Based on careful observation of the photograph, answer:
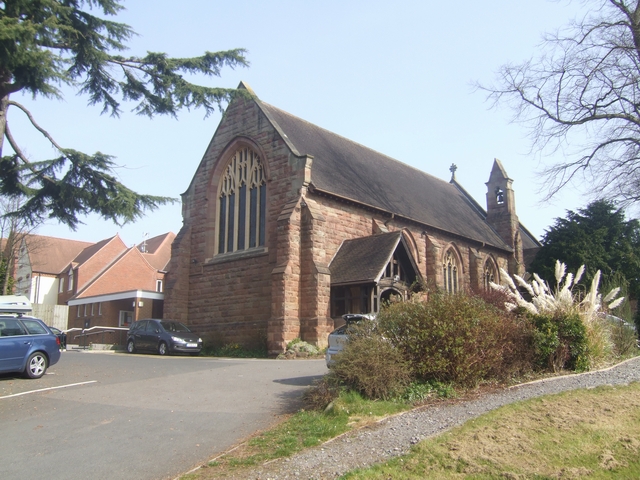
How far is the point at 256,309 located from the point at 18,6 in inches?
544

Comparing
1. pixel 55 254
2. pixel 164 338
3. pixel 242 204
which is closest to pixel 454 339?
pixel 164 338

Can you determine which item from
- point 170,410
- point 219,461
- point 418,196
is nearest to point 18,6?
point 170,410

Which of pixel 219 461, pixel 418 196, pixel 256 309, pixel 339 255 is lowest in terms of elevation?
pixel 219 461

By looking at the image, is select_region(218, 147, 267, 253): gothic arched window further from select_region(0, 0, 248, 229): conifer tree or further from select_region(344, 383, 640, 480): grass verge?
select_region(344, 383, 640, 480): grass verge

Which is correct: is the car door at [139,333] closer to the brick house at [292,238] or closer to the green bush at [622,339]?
the brick house at [292,238]

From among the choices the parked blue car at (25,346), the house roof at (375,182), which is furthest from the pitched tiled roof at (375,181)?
the parked blue car at (25,346)

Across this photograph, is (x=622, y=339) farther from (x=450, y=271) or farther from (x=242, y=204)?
(x=450, y=271)

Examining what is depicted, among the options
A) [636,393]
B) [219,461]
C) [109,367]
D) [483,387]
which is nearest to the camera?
[219,461]

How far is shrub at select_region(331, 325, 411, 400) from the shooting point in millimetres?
9438

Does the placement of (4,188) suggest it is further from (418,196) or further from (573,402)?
(418,196)

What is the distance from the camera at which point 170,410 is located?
33.3 ft

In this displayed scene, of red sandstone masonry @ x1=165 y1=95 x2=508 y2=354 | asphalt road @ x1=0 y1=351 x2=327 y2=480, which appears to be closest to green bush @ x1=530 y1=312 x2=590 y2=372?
asphalt road @ x1=0 y1=351 x2=327 y2=480

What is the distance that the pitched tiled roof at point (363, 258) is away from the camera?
70.2 ft

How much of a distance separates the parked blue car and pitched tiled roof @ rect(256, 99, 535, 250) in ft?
40.0
